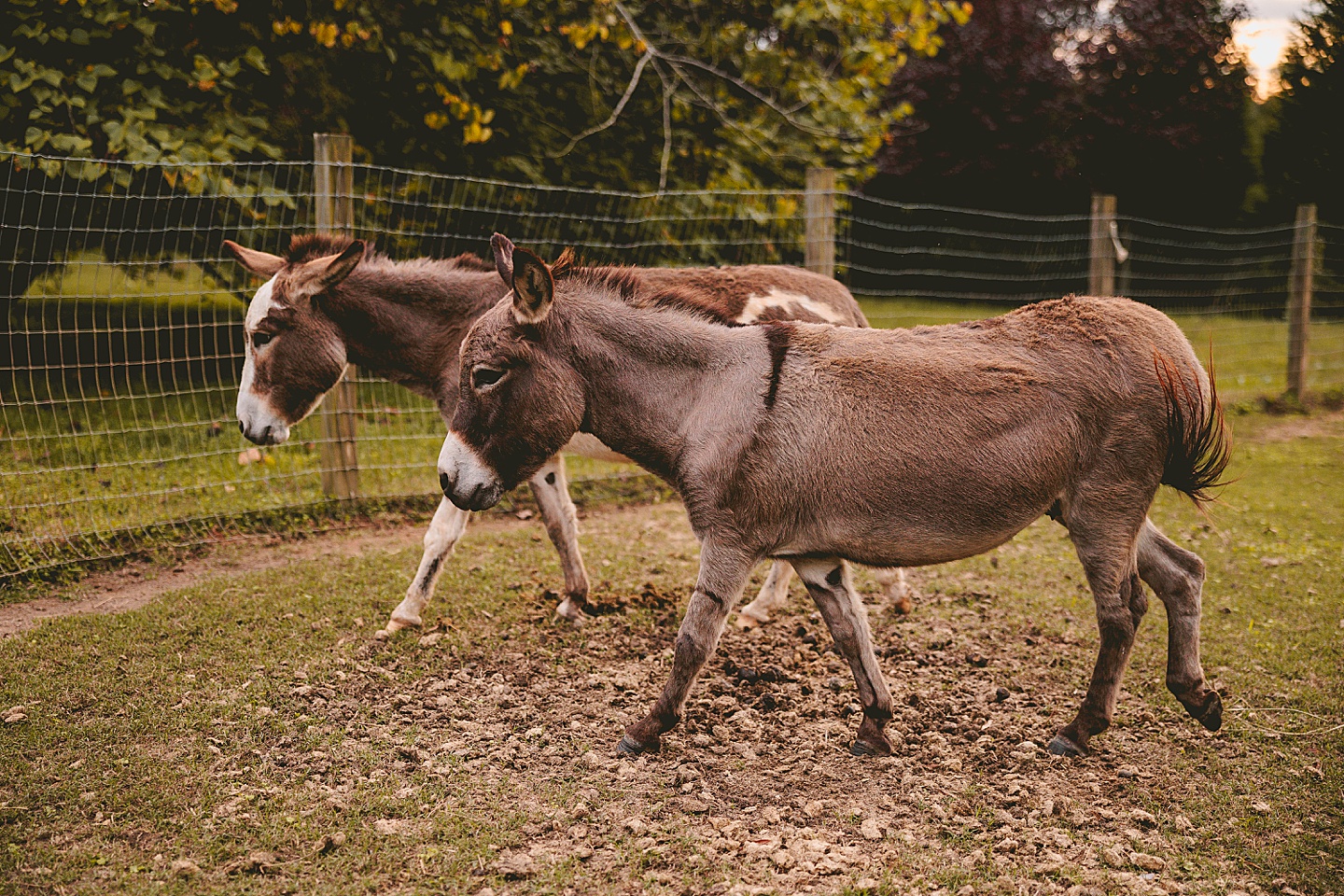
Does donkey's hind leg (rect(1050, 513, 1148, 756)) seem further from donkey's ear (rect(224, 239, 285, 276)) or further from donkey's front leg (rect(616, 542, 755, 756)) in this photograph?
donkey's ear (rect(224, 239, 285, 276))

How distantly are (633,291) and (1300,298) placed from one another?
→ 11128 mm

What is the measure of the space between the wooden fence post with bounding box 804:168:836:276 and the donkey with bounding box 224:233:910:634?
2.86m

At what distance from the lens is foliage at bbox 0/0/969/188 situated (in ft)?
23.7

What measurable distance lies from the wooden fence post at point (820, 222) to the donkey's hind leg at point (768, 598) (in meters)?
3.33

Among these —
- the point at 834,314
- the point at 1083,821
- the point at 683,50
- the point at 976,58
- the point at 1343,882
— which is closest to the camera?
the point at 1343,882

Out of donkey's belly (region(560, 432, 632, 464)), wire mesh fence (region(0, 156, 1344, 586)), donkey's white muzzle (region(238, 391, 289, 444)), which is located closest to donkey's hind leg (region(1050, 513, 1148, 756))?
wire mesh fence (region(0, 156, 1344, 586))

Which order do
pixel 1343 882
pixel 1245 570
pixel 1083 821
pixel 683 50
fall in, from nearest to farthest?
pixel 1343 882
pixel 1083 821
pixel 1245 570
pixel 683 50

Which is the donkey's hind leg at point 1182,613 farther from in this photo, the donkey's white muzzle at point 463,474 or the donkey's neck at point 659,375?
the donkey's white muzzle at point 463,474

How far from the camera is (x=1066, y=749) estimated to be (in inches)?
155

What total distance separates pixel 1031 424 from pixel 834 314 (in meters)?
1.97

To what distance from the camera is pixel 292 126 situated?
354 inches

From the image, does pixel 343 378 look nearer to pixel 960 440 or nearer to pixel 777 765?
pixel 777 765

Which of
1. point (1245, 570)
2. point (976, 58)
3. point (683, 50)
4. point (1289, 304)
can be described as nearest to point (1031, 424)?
point (1245, 570)

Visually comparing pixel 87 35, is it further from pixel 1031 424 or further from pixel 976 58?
pixel 976 58
